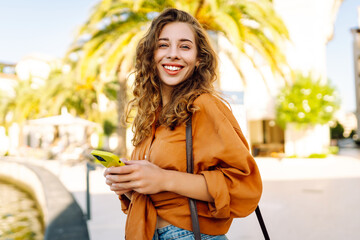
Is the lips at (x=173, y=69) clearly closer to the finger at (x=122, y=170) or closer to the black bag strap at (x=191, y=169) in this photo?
the black bag strap at (x=191, y=169)

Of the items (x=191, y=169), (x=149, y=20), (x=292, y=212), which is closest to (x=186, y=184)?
(x=191, y=169)

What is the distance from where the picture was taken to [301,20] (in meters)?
20.8

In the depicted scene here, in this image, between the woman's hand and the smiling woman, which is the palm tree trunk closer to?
the smiling woman

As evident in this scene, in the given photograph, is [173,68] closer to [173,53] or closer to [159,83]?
[173,53]

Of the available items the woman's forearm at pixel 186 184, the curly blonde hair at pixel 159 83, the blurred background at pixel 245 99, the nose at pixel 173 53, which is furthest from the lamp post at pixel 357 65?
the woman's forearm at pixel 186 184

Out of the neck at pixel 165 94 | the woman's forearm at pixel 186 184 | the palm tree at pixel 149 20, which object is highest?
the palm tree at pixel 149 20

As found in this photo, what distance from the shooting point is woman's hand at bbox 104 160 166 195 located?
1.05m

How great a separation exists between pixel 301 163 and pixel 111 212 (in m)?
12.9

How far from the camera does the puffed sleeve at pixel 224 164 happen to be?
1047 millimetres

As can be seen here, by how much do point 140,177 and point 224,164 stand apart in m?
0.28

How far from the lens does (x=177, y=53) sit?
4.18ft

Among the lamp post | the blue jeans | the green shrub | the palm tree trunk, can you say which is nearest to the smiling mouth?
the blue jeans

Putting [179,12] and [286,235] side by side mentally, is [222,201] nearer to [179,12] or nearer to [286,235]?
[179,12]

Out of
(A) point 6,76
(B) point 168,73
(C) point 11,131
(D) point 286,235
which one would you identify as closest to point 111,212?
(D) point 286,235
